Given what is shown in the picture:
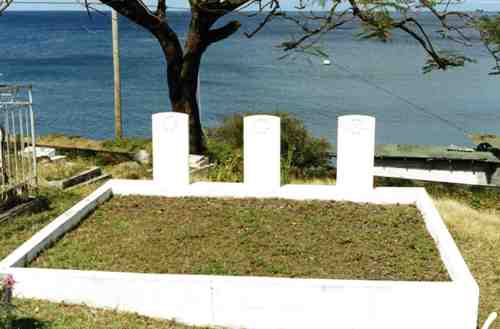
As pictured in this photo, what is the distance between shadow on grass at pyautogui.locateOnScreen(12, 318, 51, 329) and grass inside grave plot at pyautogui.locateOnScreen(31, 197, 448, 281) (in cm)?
105

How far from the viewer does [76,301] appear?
667 centimetres

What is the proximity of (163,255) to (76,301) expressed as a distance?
1.07m

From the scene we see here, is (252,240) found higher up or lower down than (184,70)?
lower down

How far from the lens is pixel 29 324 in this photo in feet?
19.4

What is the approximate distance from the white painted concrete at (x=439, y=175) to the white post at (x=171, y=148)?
12.5 m

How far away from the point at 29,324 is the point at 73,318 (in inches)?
16.0

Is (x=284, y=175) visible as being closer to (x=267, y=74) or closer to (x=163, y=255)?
(x=163, y=255)

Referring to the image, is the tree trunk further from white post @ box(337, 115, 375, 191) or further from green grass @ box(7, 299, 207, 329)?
green grass @ box(7, 299, 207, 329)

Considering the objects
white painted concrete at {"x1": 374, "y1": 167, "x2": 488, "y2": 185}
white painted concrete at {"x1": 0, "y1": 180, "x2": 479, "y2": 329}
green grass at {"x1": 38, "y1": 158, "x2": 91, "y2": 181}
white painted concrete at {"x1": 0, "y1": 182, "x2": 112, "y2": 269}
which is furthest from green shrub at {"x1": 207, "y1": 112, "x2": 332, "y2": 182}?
white painted concrete at {"x1": 0, "y1": 180, "x2": 479, "y2": 329}

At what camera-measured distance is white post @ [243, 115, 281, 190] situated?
9289 millimetres

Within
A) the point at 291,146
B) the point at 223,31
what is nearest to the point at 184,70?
the point at 223,31

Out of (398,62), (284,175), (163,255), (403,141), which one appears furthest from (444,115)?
(163,255)

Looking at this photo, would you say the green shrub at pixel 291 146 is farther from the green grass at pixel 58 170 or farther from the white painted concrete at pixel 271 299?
the white painted concrete at pixel 271 299

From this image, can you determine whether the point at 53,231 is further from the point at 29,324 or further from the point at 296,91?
the point at 296,91
